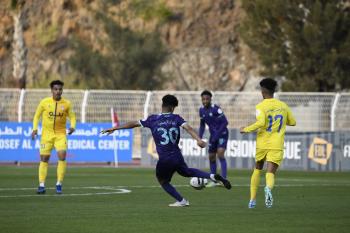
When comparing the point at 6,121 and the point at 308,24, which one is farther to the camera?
the point at 308,24

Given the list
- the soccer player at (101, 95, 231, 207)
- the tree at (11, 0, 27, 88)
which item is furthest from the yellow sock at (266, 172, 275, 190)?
the tree at (11, 0, 27, 88)

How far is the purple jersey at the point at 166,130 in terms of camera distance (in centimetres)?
1652

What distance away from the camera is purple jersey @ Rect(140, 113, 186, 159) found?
650 inches

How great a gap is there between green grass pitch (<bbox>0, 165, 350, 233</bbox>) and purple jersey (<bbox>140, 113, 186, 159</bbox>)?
0.95m

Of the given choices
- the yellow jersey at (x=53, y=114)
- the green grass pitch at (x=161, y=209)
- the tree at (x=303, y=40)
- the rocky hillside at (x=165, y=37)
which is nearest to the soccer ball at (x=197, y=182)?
the green grass pitch at (x=161, y=209)

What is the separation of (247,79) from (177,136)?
1753 inches

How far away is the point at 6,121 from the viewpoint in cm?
3794

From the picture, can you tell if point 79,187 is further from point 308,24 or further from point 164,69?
point 164,69

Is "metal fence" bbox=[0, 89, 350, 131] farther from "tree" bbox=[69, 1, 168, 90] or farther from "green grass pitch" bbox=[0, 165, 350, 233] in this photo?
"tree" bbox=[69, 1, 168, 90]

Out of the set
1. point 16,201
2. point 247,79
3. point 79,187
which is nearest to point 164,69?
point 247,79

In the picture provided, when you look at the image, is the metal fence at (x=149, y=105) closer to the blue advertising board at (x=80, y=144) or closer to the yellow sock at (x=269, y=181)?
the blue advertising board at (x=80, y=144)

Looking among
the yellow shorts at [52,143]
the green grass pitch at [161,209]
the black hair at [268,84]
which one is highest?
the black hair at [268,84]

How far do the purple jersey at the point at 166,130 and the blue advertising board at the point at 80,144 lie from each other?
2037 centimetres

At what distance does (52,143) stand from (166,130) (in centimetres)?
514
